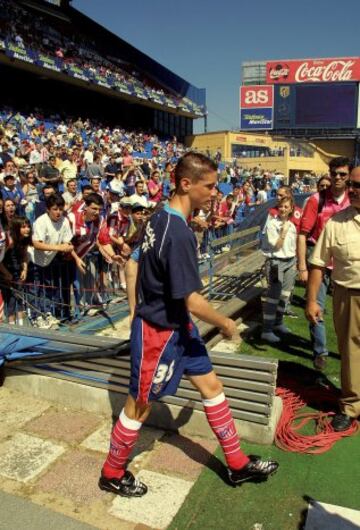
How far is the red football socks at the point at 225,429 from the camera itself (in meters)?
2.79

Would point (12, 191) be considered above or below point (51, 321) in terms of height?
above

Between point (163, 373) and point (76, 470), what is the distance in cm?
98

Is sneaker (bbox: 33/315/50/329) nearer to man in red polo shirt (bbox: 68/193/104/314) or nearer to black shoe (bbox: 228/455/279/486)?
man in red polo shirt (bbox: 68/193/104/314)

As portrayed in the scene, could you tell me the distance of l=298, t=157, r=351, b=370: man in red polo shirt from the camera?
4.34m

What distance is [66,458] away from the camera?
3146mm

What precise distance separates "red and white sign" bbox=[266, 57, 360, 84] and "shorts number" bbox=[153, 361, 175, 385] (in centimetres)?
5281

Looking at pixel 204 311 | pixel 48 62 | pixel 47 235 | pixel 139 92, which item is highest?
pixel 139 92

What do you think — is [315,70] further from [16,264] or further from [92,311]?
[16,264]

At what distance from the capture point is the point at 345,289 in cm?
345

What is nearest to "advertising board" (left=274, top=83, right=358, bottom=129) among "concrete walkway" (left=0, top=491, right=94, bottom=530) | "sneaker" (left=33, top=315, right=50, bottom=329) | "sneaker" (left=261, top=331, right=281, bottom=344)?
"sneaker" (left=261, top=331, right=281, bottom=344)

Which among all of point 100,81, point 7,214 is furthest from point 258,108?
point 7,214

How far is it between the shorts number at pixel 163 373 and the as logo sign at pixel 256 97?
5201 cm

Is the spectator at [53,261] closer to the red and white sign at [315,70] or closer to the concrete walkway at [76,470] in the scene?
the concrete walkway at [76,470]

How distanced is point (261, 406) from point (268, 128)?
167 feet
